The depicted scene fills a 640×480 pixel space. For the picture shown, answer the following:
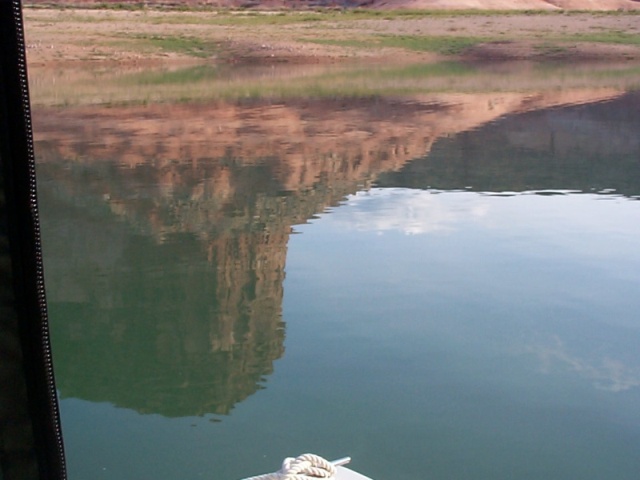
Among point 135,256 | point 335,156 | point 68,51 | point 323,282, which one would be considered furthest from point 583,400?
point 68,51

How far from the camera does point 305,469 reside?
2.38 m

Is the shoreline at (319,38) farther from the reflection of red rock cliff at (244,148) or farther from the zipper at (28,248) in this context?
the zipper at (28,248)

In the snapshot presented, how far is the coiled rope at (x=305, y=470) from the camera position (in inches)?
92.4

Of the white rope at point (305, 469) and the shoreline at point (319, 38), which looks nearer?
the white rope at point (305, 469)

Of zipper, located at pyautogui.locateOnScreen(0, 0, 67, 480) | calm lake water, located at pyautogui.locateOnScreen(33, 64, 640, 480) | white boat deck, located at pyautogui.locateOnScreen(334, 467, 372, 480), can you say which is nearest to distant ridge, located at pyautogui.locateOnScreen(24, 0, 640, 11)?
calm lake water, located at pyautogui.locateOnScreen(33, 64, 640, 480)

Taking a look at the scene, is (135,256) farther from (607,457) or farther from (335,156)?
(335,156)

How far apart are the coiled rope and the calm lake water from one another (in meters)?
1.22

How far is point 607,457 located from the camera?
12.1 feet

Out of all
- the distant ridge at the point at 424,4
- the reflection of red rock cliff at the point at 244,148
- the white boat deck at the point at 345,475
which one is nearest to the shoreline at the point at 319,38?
the reflection of red rock cliff at the point at 244,148

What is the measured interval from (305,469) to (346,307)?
332 cm

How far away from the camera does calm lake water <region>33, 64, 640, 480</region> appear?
3.87 m

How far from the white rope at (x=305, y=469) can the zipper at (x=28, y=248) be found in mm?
724

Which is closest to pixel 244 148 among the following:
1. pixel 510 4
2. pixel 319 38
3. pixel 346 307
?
pixel 346 307

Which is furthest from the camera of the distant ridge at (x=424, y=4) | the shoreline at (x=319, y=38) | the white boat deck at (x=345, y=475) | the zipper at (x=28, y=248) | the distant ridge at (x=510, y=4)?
the distant ridge at (x=510, y=4)
